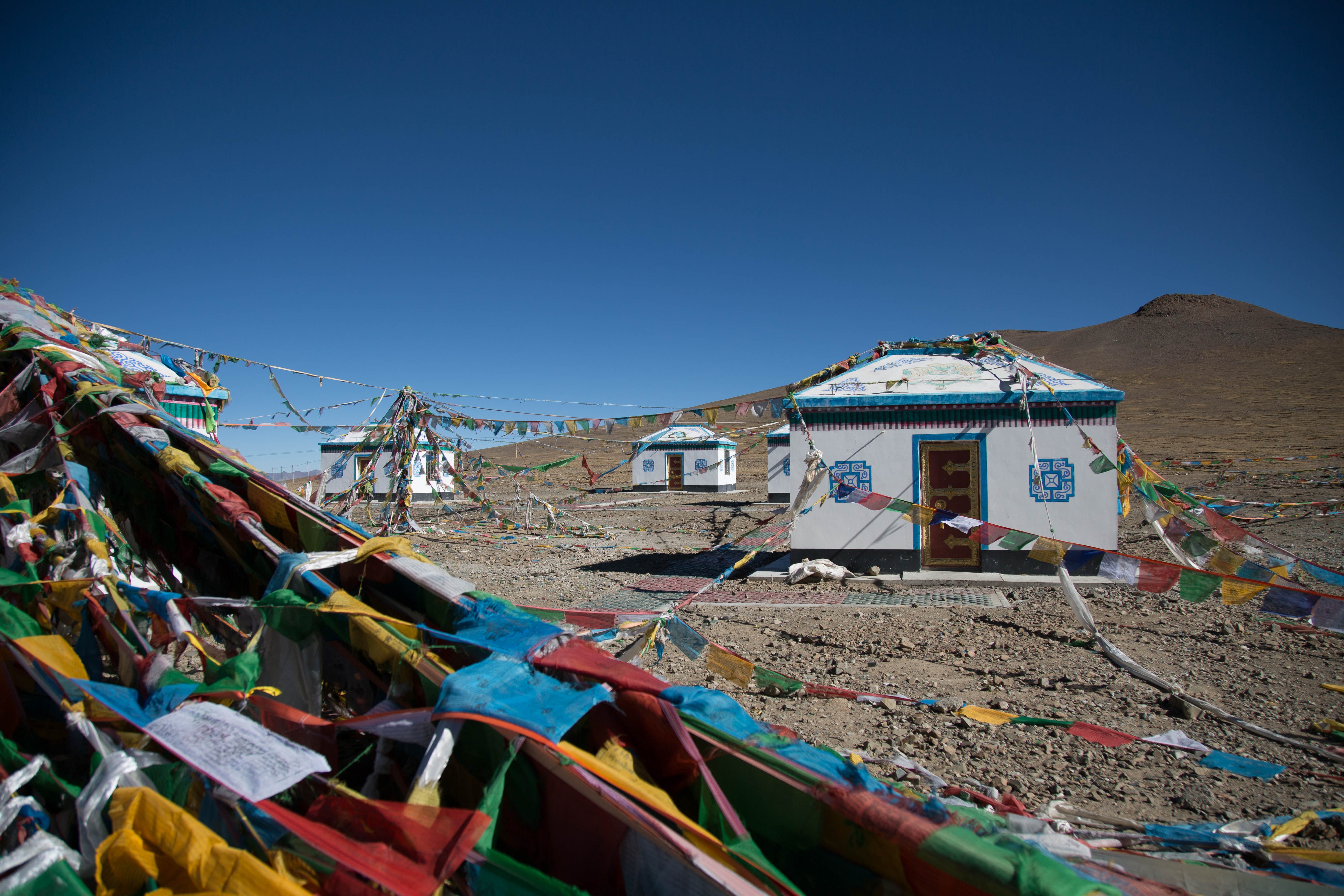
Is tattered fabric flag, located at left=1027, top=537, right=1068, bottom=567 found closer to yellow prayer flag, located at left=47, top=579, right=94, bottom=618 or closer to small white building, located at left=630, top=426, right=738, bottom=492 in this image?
yellow prayer flag, located at left=47, top=579, right=94, bottom=618

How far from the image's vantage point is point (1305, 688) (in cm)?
531

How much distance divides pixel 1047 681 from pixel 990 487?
488 cm

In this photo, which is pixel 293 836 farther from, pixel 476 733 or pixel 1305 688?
pixel 1305 688

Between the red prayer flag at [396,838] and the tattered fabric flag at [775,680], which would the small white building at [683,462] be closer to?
the tattered fabric flag at [775,680]

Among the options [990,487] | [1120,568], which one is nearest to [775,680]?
[1120,568]

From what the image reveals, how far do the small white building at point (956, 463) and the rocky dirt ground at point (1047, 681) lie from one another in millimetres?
947

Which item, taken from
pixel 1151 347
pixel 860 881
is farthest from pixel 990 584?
pixel 1151 347

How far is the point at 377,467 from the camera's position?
2614cm

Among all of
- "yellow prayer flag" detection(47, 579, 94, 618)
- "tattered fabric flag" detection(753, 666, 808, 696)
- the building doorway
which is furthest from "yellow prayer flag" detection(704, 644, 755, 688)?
the building doorway

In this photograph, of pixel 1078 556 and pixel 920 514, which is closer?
pixel 1078 556

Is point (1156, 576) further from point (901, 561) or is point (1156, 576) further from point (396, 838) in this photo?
point (901, 561)

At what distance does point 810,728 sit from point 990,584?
6.16m

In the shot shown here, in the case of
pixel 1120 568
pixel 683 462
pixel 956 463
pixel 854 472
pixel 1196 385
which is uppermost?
pixel 1196 385

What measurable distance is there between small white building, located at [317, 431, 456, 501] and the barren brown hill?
14.0 metres
